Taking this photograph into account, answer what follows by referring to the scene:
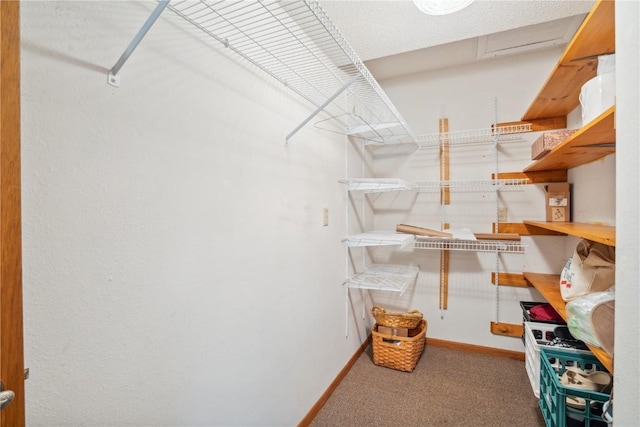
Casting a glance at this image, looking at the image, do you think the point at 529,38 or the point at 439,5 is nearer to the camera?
the point at 439,5

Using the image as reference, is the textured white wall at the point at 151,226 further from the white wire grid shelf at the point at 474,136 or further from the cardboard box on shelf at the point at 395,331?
the white wire grid shelf at the point at 474,136

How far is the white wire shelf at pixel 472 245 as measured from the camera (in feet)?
7.61

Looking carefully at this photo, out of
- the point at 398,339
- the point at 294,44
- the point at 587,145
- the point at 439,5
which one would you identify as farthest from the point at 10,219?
the point at 398,339

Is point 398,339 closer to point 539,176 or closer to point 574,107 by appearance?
point 539,176

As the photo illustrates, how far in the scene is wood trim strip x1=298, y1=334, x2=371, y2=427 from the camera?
1.70 metres

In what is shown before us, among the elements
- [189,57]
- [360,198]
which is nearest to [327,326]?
[360,198]

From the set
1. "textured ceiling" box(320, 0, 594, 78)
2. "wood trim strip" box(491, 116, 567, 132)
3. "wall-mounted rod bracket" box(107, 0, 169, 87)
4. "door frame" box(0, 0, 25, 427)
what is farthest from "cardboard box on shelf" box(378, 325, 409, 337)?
"wall-mounted rod bracket" box(107, 0, 169, 87)

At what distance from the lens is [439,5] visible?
1411 millimetres

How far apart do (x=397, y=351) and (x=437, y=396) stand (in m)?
0.38

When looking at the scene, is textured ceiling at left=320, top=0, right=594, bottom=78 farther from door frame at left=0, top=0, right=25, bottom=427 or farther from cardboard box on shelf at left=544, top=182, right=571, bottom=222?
door frame at left=0, top=0, right=25, bottom=427

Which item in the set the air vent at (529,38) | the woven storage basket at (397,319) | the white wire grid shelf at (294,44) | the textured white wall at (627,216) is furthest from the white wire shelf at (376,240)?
the air vent at (529,38)

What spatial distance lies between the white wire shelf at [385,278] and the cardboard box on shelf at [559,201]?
112cm

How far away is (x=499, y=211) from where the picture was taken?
8.02 feet

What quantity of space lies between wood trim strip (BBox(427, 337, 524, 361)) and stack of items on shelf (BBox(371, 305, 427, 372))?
0.78 ft
